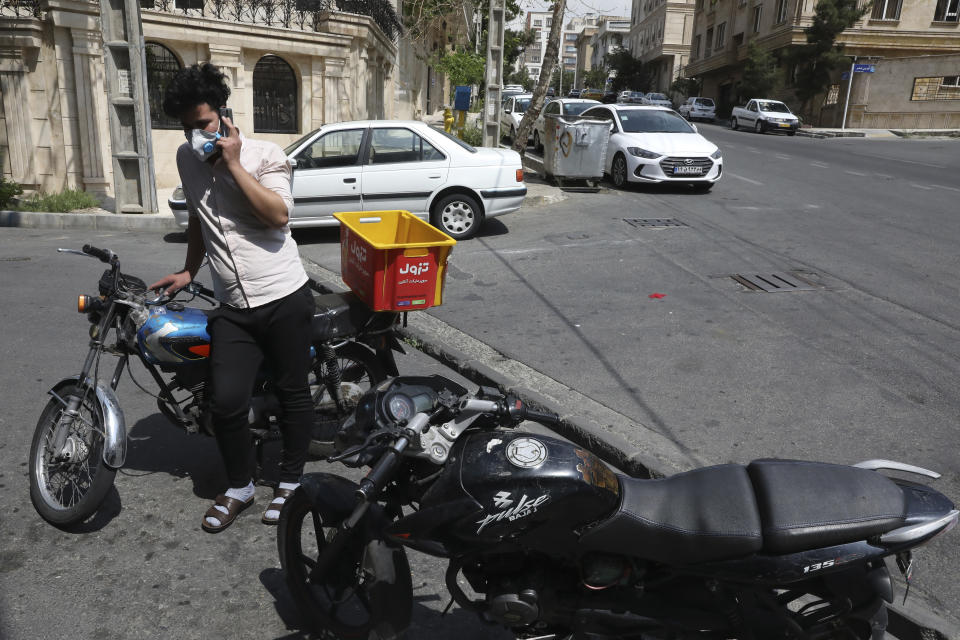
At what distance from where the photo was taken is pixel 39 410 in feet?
15.4

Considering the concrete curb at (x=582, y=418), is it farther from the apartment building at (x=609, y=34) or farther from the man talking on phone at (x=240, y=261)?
the apartment building at (x=609, y=34)

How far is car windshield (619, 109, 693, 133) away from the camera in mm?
14984

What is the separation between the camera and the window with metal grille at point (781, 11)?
46156 mm

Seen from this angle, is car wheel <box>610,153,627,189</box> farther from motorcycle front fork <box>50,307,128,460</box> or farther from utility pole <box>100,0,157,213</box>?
motorcycle front fork <box>50,307,128,460</box>

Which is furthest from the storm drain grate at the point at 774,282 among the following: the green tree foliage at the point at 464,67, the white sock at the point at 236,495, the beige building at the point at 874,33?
the beige building at the point at 874,33

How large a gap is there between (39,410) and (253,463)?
6.46 feet

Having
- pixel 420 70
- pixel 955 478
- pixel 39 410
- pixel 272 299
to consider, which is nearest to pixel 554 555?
pixel 272 299

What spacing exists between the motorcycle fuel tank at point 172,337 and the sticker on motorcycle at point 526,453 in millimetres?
1835

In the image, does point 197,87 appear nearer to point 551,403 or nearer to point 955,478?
point 551,403

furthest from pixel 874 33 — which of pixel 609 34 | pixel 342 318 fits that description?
pixel 609 34

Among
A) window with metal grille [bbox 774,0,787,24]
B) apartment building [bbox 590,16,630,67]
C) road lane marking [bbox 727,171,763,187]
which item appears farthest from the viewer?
apartment building [bbox 590,16,630,67]

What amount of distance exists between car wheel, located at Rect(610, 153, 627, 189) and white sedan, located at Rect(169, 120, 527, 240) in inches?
183

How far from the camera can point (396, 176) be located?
10070 mm

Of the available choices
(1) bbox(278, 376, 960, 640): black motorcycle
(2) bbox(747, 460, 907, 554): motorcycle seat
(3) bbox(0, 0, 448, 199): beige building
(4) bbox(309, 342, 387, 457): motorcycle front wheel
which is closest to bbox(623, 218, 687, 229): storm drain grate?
(4) bbox(309, 342, 387, 457): motorcycle front wheel
